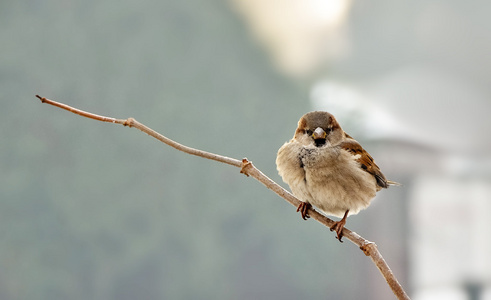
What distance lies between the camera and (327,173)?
80 cm

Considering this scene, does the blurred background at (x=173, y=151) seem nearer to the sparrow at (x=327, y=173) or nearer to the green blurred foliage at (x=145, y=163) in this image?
the green blurred foliage at (x=145, y=163)

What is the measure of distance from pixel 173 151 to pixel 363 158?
3995 millimetres

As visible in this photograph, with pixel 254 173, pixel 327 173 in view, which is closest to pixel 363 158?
pixel 327 173

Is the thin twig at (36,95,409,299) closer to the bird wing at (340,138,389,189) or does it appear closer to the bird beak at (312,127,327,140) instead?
the bird beak at (312,127,327,140)

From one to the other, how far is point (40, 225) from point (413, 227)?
2803 mm

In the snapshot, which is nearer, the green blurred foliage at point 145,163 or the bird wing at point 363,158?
the bird wing at point 363,158

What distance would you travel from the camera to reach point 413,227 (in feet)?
12.5

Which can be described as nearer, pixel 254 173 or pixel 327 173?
pixel 254 173

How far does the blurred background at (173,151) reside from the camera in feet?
13.7

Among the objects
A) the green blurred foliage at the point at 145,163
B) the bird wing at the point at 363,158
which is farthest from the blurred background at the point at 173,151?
the bird wing at the point at 363,158

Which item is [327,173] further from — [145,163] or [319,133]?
[145,163]

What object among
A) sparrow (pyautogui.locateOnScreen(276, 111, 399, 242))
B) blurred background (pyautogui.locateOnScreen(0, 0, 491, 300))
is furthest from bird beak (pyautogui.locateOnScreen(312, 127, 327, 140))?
blurred background (pyautogui.locateOnScreen(0, 0, 491, 300))

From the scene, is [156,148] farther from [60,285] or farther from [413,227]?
[413,227]

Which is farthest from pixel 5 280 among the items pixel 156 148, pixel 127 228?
pixel 156 148
